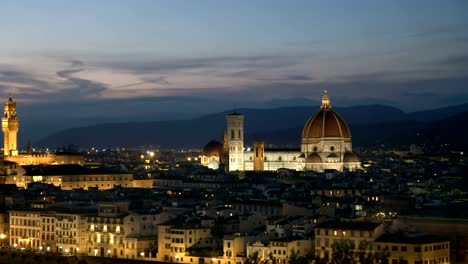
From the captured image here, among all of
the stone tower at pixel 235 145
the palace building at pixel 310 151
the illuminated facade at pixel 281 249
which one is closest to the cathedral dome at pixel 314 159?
the palace building at pixel 310 151

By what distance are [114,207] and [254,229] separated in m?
9.60

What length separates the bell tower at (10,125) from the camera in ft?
416

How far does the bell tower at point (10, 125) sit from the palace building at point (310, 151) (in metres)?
23.2

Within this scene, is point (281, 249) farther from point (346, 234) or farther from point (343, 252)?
point (343, 252)

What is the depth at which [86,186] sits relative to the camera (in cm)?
10244

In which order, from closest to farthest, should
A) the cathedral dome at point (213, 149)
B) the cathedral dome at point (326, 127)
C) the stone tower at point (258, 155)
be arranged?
1. the cathedral dome at point (326, 127)
2. the stone tower at point (258, 155)
3. the cathedral dome at point (213, 149)

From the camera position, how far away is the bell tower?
127 metres

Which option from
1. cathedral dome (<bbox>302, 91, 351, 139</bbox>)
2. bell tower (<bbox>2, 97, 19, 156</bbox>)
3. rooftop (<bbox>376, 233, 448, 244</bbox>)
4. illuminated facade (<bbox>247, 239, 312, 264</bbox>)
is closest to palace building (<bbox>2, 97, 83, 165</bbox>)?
bell tower (<bbox>2, 97, 19, 156</bbox>)

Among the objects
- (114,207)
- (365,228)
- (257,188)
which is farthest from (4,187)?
(365,228)

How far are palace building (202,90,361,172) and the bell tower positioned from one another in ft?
76.0

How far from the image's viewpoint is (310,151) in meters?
122

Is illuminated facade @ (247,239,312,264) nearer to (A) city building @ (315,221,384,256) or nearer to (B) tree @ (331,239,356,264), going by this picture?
(A) city building @ (315,221,384,256)

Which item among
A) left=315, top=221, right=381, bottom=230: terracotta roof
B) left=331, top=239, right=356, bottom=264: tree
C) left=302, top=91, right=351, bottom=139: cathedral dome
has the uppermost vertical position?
left=302, top=91, right=351, bottom=139: cathedral dome

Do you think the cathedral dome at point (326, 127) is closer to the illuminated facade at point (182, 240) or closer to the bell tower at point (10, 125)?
the bell tower at point (10, 125)
